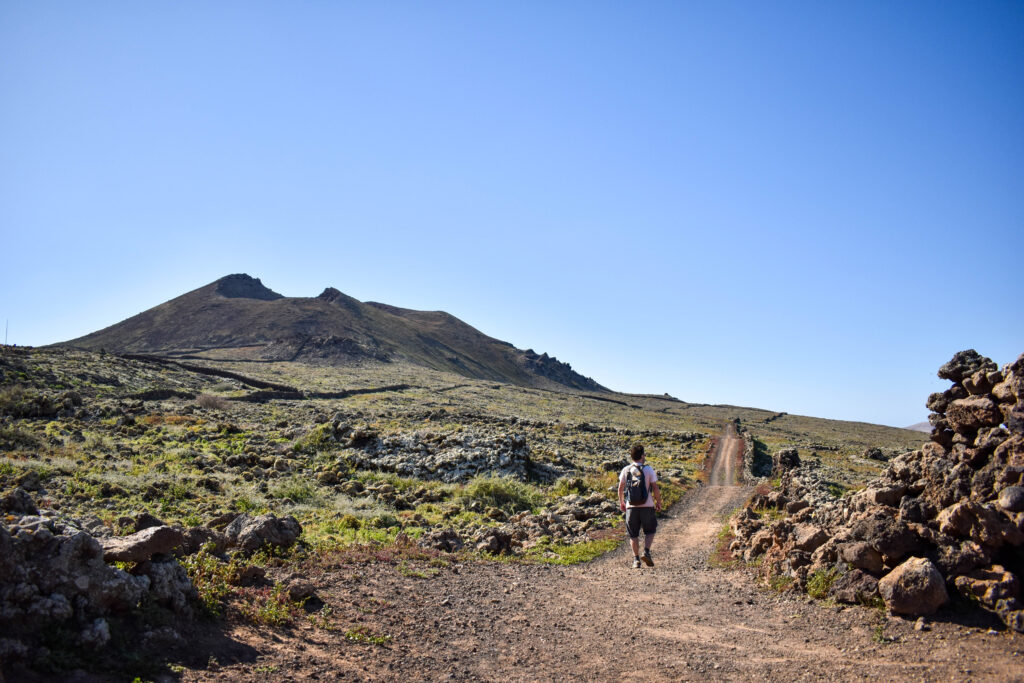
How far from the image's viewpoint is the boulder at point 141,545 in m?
7.13

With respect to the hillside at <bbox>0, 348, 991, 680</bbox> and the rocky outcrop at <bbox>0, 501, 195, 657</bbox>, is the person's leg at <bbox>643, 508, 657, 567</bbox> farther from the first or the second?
the rocky outcrop at <bbox>0, 501, 195, 657</bbox>

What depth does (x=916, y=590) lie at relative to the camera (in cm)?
823

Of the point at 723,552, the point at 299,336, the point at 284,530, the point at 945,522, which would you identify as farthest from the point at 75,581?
the point at 299,336

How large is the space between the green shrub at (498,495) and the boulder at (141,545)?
13.6 meters

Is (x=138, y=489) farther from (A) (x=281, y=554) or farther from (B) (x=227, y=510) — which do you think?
(A) (x=281, y=554)

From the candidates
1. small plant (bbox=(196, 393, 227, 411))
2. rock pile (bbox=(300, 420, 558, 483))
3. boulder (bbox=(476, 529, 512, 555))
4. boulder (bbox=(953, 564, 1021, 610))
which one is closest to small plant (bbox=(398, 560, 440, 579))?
boulder (bbox=(476, 529, 512, 555))

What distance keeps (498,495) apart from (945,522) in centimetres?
1514

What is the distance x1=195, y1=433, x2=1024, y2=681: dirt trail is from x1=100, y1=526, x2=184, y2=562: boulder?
1.48 m

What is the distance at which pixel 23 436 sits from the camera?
940 inches

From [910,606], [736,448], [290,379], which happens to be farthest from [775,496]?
[290,379]

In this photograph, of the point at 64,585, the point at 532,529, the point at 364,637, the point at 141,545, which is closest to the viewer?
the point at 64,585

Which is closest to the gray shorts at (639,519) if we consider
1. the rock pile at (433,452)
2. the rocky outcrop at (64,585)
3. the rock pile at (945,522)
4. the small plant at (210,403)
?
the rock pile at (945,522)

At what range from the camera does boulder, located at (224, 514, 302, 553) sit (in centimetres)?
1102

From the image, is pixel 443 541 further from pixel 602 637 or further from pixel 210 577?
pixel 210 577
